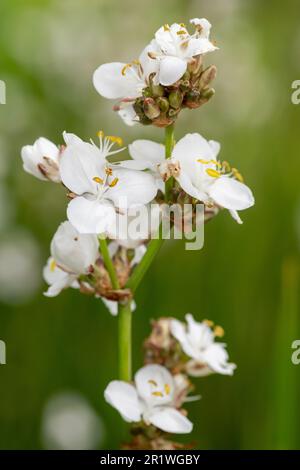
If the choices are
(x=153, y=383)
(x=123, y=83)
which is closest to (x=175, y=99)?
(x=123, y=83)

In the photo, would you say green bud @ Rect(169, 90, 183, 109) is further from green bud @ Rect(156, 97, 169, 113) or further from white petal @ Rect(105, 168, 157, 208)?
white petal @ Rect(105, 168, 157, 208)

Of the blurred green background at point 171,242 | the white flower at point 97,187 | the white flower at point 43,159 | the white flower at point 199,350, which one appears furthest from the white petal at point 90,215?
the blurred green background at point 171,242

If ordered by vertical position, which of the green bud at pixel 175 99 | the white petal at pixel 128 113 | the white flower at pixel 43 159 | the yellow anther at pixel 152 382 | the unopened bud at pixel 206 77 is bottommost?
the yellow anther at pixel 152 382

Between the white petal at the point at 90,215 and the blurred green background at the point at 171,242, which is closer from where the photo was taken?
the white petal at the point at 90,215

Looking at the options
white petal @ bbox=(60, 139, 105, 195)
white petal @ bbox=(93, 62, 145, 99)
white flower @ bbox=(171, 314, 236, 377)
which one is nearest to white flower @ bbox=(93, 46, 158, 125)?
white petal @ bbox=(93, 62, 145, 99)

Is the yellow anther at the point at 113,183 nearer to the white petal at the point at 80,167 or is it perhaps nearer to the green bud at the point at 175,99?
the white petal at the point at 80,167

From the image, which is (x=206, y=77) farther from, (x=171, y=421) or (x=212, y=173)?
(x=171, y=421)

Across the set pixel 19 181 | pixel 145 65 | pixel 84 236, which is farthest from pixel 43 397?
pixel 145 65
